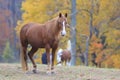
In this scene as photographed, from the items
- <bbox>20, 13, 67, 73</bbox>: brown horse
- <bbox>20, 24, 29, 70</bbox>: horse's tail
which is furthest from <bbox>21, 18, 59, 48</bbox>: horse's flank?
<bbox>20, 24, 29, 70</bbox>: horse's tail

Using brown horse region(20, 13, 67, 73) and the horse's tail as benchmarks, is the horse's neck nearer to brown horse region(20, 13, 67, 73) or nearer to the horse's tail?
brown horse region(20, 13, 67, 73)

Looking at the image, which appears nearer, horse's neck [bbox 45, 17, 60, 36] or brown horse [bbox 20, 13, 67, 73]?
brown horse [bbox 20, 13, 67, 73]

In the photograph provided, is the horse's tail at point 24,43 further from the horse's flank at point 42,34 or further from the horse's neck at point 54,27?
the horse's neck at point 54,27

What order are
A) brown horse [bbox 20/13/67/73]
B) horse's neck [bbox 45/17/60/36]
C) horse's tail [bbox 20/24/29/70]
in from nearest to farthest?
brown horse [bbox 20/13/67/73] → horse's neck [bbox 45/17/60/36] → horse's tail [bbox 20/24/29/70]

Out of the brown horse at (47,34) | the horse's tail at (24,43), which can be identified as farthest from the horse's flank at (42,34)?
the horse's tail at (24,43)

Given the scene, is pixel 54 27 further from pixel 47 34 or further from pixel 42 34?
pixel 42 34

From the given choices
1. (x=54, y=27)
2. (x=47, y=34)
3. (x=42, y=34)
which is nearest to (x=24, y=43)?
(x=42, y=34)

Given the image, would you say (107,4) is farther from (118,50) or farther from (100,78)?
(100,78)

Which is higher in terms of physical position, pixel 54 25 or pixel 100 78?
pixel 54 25

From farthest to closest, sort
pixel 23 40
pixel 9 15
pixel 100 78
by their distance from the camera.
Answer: pixel 9 15, pixel 23 40, pixel 100 78

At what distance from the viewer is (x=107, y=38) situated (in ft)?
115

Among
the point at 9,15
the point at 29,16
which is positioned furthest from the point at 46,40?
the point at 9,15

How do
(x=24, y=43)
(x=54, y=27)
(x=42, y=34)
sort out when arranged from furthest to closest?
(x=24, y=43) → (x=42, y=34) → (x=54, y=27)

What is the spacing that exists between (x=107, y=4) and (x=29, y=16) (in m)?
6.73
